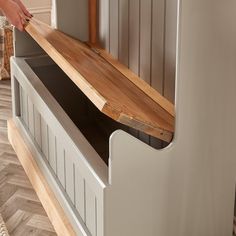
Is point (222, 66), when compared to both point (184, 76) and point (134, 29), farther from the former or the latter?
point (134, 29)

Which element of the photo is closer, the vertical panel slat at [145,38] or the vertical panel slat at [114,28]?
the vertical panel slat at [145,38]

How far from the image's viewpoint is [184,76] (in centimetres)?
161

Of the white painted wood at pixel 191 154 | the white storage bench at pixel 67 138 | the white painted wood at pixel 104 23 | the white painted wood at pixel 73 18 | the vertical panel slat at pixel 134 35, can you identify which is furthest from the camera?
the white painted wood at pixel 73 18

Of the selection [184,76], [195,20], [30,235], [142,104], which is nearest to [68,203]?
[30,235]

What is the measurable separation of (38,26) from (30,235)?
0.76 m

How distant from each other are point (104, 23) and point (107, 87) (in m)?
0.51

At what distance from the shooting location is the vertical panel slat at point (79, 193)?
1.85 meters

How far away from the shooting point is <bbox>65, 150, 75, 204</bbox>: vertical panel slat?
1922 mm

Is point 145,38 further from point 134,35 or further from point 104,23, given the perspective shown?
point 104,23

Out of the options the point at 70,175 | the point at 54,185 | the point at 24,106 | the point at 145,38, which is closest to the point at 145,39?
the point at 145,38

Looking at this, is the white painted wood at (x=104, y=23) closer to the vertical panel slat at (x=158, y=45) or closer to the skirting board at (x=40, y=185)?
the vertical panel slat at (x=158, y=45)

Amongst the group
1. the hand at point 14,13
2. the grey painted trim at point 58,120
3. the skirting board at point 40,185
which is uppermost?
the hand at point 14,13

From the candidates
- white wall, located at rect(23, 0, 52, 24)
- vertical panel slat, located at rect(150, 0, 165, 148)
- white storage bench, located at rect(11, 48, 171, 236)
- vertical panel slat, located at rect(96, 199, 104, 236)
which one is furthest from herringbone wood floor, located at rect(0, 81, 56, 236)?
white wall, located at rect(23, 0, 52, 24)

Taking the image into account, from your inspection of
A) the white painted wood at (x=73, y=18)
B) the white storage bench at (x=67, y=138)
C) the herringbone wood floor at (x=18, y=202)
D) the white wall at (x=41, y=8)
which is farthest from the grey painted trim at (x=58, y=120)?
the white wall at (x=41, y=8)
